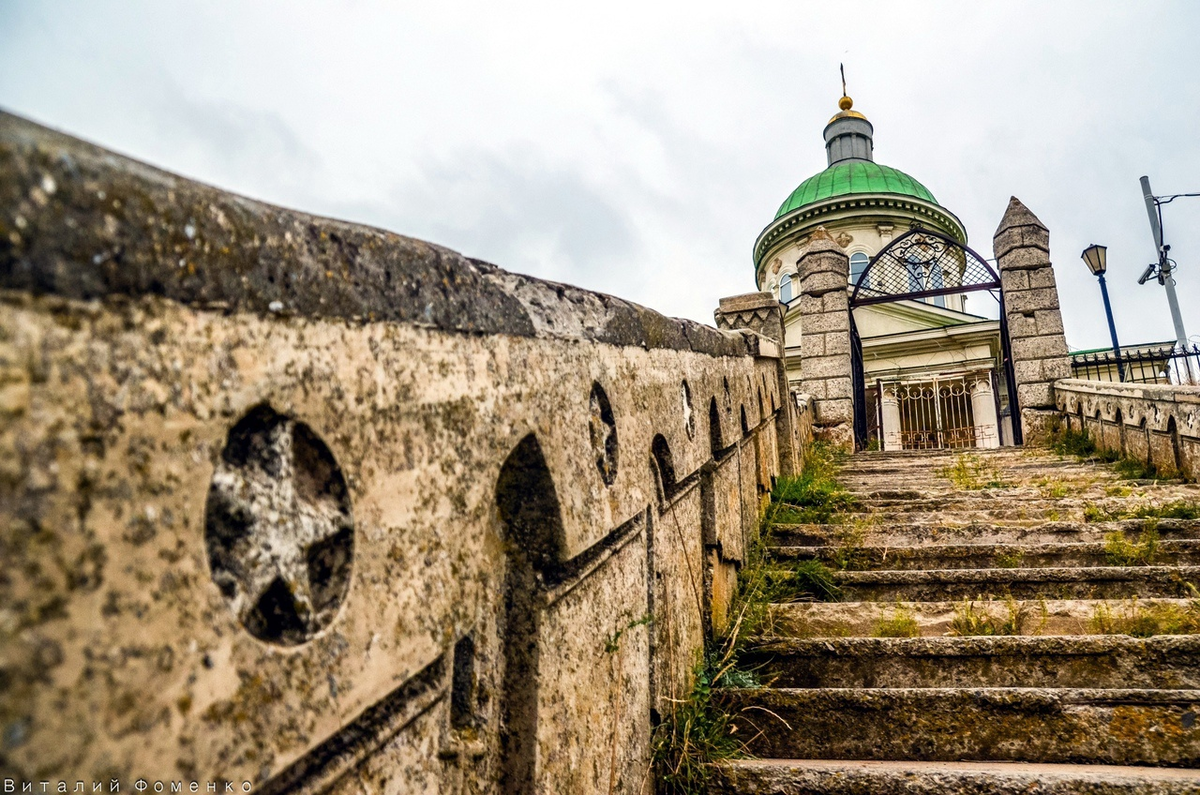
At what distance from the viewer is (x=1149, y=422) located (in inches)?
215

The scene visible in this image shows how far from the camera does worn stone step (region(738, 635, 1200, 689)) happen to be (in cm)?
264

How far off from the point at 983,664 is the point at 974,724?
430 millimetres

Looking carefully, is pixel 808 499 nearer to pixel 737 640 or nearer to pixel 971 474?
pixel 971 474

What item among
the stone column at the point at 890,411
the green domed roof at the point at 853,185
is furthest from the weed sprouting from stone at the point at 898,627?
the green domed roof at the point at 853,185

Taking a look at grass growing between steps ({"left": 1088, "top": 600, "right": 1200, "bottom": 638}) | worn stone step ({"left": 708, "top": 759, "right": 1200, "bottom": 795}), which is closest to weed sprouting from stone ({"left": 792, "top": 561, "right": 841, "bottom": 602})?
grass growing between steps ({"left": 1088, "top": 600, "right": 1200, "bottom": 638})

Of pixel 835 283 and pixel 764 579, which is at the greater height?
pixel 835 283

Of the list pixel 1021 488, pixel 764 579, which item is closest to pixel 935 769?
pixel 764 579

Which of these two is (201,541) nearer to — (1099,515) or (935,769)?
(935,769)

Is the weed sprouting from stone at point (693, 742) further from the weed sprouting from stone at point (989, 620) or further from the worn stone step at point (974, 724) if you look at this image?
the weed sprouting from stone at point (989, 620)

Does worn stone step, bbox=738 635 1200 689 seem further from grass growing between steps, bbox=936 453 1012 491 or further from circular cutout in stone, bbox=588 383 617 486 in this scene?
grass growing between steps, bbox=936 453 1012 491

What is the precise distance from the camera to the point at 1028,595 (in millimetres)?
3395

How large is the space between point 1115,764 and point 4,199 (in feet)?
9.47

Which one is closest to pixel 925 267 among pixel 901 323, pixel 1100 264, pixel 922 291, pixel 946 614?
pixel 922 291

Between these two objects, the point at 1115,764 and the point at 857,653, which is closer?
the point at 1115,764
